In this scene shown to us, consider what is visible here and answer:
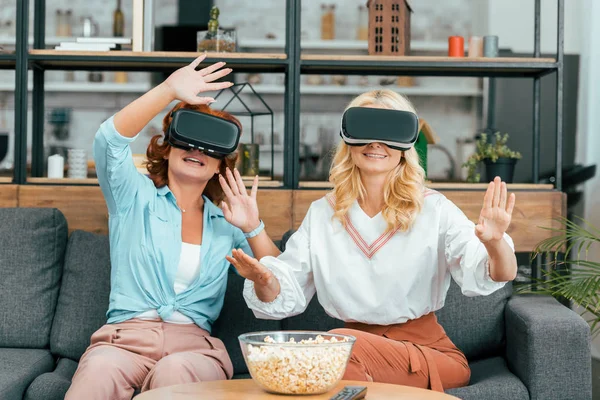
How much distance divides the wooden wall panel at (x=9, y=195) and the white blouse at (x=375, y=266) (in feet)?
4.00

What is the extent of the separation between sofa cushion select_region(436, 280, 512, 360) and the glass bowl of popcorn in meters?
1.08

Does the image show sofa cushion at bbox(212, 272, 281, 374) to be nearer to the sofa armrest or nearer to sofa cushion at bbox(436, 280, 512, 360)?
sofa cushion at bbox(436, 280, 512, 360)

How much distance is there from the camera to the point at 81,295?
2.68 meters

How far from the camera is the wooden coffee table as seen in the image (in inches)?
62.2

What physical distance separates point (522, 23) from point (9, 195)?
364 centimetres

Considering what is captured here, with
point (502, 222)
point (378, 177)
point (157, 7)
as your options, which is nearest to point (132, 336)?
point (378, 177)

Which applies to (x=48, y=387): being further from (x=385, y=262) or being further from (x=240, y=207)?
(x=385, y=262)

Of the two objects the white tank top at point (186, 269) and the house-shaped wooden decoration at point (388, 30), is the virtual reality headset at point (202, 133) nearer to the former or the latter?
the white tank top at point (186, 269)

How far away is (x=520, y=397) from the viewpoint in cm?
224

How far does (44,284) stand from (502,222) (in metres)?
1.59

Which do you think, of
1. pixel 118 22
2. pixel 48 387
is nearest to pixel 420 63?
pixel 48 387

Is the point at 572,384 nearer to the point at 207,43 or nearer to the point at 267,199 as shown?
the point at 267,199

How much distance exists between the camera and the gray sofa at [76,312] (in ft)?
8.05

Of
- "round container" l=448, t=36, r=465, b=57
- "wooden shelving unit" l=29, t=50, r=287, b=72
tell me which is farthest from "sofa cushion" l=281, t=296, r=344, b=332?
"round container" l=448, t=36, r=465, b=57
